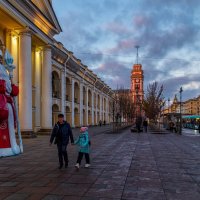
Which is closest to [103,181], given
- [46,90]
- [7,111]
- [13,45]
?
[7,111]

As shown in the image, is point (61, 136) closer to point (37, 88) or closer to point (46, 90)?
point (46, 90)

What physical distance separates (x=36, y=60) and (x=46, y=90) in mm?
3023

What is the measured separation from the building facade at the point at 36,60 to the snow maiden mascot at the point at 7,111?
40.8ft

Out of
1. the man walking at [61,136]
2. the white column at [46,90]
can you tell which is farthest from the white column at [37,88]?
the man walking at [61,136]

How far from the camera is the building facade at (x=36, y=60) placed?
25250 mm

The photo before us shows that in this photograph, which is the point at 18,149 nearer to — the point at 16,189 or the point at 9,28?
the point at 16,189

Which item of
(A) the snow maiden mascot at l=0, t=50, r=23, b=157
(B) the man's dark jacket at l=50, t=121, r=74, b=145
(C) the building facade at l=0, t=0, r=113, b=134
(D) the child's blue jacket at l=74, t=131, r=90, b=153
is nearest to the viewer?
(A) the snow maiden mascot at l=0, t=50, r=23, b=157

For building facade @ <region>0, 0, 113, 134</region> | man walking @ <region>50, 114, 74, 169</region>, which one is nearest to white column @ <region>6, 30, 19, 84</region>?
building facade @ <region>0, 0, 113, 134</region>

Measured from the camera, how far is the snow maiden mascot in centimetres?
789

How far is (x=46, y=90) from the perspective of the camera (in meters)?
31.5

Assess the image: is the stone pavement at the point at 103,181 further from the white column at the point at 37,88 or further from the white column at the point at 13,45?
the white column at the point at 37,88

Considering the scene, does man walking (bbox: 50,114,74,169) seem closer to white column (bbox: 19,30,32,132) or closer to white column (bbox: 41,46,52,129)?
white column (bbox: 19,30,32,132)

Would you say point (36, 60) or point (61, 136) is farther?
point (36, 60)

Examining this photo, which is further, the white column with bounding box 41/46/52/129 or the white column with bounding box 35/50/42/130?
the white column with bounding box 35/50/42/130
